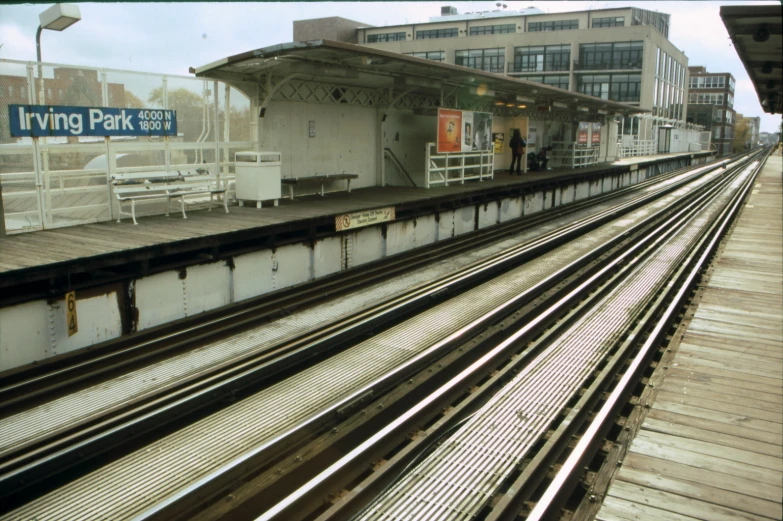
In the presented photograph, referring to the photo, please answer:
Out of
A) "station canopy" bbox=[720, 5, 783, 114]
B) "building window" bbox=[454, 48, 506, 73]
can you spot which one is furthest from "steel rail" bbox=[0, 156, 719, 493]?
"building window" bbox=[454, 48, 506, 73]

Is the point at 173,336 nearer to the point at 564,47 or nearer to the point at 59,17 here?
the point at 59,17

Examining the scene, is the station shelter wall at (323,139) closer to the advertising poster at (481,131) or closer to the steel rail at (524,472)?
the advertising poster at (481,131)

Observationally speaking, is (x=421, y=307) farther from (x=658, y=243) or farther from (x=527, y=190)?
(x=527, y=190)

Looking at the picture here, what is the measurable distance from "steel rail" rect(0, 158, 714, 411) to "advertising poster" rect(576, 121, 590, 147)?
62.6ft

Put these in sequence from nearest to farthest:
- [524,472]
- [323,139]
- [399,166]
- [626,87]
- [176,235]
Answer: [524,472] < [176,235] < [323,139] < [399,166] < [626,87]

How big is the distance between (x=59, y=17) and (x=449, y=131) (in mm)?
10592

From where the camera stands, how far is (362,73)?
44.7ft

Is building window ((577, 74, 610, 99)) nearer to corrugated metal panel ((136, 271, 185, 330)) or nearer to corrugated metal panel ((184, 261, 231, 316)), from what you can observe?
corrugated metal panel ((184, 261, 231, 316))

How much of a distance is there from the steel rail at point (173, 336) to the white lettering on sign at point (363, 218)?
32.8 inches

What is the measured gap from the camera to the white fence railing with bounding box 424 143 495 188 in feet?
56.3

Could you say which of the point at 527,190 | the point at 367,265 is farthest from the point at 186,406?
the point at 527,190

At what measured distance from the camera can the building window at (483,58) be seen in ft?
183

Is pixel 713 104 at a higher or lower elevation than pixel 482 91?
higher

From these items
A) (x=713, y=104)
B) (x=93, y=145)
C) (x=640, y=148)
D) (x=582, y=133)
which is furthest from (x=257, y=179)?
(x=713, y=104)
